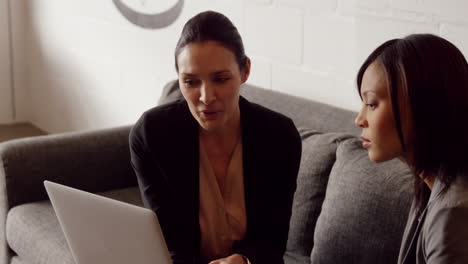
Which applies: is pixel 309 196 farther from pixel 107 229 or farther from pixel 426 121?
pixel 426 121

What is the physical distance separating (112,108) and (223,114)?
216 cm

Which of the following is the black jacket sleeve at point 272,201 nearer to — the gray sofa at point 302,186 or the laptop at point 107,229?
the gray sofa at point 302,186

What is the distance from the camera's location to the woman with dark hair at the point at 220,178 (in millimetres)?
1729

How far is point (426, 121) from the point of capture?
1176 millimetres

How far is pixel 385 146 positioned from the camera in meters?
1.25

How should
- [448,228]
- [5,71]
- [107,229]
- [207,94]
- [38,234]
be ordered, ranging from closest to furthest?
[448,228]
[107,229]
[207,94]
[38,234]
[5,71]

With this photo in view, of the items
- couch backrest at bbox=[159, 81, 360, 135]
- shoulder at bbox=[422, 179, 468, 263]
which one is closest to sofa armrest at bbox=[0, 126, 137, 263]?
couch backrest at bbox=[159, 81, 360, 135]

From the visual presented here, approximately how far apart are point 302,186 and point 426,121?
840mm

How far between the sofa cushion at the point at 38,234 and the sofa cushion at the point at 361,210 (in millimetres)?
A: 730

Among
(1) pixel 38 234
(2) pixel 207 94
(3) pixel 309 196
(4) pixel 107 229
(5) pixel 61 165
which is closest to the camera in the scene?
(4) pixel 107 229

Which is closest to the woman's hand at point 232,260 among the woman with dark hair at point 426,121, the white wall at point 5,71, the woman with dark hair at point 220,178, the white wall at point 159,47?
the woman with dark hair at point 220,178

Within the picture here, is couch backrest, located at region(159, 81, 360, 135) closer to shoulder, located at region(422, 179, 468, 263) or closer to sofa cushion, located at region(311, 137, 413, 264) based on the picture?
sofa cushion, located at region(311, 137, 413, 264)

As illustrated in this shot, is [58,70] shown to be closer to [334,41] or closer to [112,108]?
[112,108]

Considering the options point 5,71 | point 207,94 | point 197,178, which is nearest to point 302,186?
point 197,178
